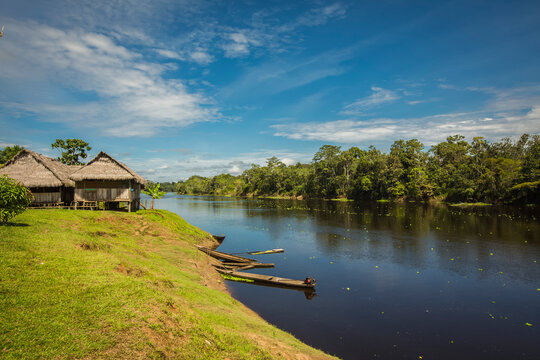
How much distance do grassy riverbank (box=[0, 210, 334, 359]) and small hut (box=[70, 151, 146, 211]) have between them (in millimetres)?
15089

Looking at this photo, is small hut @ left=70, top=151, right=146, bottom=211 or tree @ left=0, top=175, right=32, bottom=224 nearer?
tree @ left=0, top=175, right=32, bottom=224

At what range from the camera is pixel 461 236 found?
33688 mm

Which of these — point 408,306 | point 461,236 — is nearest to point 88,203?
point 408,306

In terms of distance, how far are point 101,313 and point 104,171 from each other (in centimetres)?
2559

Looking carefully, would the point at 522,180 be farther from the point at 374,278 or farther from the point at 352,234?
the point at 374,278

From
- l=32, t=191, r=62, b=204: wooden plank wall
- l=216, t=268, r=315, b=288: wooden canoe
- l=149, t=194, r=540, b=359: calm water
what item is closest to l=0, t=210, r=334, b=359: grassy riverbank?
l=149, t=194, r=540, b=359: calm water

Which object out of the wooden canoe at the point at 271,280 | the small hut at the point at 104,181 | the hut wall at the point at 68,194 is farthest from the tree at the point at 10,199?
the hut wall at the point at 68,194

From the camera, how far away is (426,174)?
84.6 meters

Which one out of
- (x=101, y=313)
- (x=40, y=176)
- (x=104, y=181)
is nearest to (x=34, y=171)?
(x=40, y=176)

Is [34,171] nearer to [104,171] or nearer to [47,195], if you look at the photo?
[47,195]

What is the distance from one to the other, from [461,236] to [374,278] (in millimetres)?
20388

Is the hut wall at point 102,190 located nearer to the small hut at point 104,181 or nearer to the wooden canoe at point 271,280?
the small hut at point 104,181

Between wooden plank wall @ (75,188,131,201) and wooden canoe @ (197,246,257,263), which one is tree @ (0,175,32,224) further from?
wooden plank wall @ (75,188,131,201)

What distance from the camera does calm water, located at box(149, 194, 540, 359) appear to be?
42.1 feet
